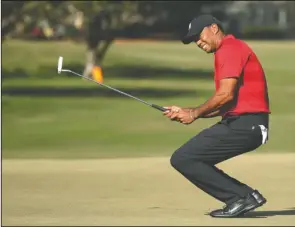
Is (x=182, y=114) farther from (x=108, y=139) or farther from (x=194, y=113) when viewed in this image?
(x=108, y=139)

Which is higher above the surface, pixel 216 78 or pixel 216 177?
pixel 216 78

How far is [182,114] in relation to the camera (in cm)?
970

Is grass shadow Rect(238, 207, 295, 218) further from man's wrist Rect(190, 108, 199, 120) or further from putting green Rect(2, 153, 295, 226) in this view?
man's wrist Rect(190, 108, 199, 120)

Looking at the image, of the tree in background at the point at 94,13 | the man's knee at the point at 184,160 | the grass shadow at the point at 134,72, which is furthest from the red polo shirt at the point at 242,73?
the grass shadow at the point at 134,72

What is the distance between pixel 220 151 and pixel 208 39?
3.16ft

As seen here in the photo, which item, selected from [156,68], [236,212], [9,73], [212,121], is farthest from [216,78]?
[156,68]

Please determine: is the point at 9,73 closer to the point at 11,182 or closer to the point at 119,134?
the point at 119,134

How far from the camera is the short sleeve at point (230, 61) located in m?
9.49

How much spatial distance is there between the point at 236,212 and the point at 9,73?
38215mm

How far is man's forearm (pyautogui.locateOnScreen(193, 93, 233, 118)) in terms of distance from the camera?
952cm

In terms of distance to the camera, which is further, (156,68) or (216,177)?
(156,68)

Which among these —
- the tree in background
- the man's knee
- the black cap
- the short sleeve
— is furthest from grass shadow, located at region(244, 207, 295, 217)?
the tree in background

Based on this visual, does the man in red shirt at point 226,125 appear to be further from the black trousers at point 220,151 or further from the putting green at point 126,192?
the putting green at point 126,192

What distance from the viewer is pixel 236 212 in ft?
32.0
